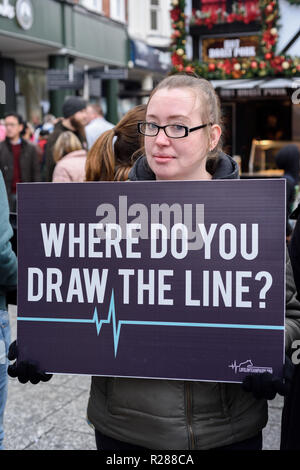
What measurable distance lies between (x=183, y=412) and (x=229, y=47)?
347 inches

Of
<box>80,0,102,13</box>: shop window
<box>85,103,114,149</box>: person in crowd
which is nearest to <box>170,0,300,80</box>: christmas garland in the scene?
<box>85,103,114,149</box>: person in crowd

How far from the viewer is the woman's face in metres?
1.83

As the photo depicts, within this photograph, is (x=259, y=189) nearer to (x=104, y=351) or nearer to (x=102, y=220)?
(x=102, y=220)

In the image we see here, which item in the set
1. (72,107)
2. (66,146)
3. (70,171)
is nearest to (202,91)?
(70,171)

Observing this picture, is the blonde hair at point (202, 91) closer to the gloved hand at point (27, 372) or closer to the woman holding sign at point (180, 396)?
the woman holding sign at point (180, 396)

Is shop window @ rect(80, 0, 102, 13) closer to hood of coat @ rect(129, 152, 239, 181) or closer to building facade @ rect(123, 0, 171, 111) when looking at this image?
building facade @ rect(123, 0, 171, 111)

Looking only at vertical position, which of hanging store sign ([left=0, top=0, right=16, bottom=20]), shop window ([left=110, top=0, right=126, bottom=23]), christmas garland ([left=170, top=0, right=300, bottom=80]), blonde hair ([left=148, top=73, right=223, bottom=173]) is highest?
shop window ([left=110, top=0, right=126, bottom=23])

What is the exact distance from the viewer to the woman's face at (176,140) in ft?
6.01

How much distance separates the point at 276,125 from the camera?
1154 centimetres

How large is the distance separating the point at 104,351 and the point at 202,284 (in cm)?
36

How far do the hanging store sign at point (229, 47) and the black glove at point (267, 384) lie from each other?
8.62 meters

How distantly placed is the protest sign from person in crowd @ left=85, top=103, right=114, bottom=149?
13.7 ft

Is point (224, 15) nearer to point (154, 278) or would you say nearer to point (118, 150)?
point (118, 150)
